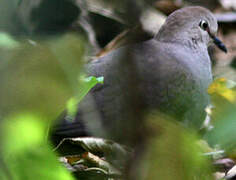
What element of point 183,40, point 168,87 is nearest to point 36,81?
point 168,87

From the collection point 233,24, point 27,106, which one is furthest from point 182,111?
point 233,24

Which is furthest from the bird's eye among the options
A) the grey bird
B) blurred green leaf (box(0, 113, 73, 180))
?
blurred green leaf (box(0, 113, 73, 180))

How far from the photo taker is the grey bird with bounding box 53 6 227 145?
2.52 meters

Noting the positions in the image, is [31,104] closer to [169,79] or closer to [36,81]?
[36,81]

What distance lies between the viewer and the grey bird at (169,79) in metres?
2.52

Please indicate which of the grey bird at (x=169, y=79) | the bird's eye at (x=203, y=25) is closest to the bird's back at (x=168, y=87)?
the grey bird at (x=169, y=79)

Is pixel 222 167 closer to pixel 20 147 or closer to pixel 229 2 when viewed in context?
pixel 20 147

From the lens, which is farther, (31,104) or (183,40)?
(183,40)

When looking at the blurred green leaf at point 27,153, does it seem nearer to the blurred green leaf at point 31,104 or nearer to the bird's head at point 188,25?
the blurred green leaf at point 31,104

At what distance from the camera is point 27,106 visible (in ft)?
2.77

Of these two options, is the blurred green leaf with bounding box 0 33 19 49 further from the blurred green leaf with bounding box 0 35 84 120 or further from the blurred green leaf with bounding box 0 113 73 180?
the blurred green leaf with bounding box 0 113 73 180

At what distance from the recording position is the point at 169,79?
2.98 metres

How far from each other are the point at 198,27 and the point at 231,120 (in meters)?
2.25

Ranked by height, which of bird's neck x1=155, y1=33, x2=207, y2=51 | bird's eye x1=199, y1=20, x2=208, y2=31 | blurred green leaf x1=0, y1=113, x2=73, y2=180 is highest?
blurred green leaf x1=0, y1=113, x2=73, y2=180
